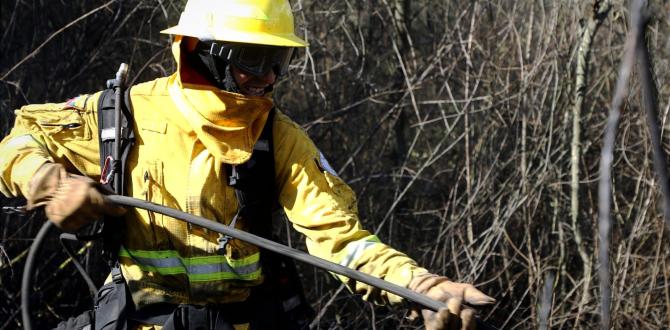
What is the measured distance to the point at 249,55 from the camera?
288 centimetres

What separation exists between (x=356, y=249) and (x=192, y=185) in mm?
551

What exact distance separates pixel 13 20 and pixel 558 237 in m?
3.57

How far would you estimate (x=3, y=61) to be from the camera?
17.6ft

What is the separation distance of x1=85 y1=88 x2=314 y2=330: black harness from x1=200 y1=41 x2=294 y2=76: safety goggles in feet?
0.54

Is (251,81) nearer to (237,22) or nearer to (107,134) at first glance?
(237,22)

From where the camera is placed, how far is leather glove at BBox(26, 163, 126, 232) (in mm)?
2490

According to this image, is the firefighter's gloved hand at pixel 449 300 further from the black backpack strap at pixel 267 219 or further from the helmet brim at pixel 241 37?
the helmet brim at pixel 241 37

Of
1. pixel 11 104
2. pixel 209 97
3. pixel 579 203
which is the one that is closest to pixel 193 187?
pixel 209 97

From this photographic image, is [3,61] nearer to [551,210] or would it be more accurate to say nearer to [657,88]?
[551,210]

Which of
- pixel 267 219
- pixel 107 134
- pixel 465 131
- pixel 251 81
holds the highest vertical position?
pixel 251 81

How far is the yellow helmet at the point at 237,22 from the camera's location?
2.87 m

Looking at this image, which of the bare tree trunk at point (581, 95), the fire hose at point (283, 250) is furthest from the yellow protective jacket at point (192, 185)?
the bare tree trunk at point (581, 95)

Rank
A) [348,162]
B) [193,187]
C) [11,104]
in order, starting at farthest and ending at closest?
[348,162] < [11,104] < [193,187]

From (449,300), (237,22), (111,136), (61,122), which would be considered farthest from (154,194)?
(449,300)
